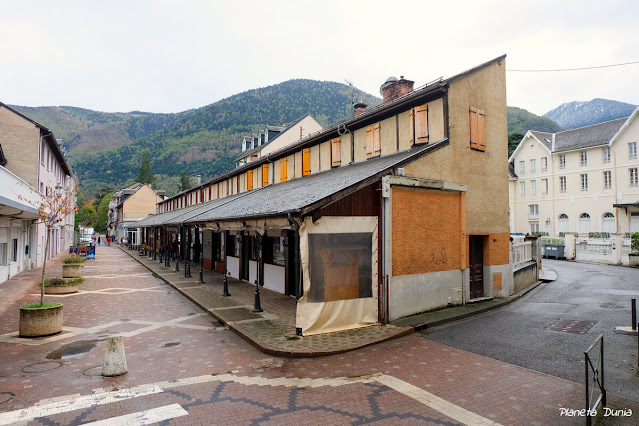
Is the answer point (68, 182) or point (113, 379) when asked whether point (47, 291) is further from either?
point (68, 182)

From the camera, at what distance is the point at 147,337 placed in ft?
29.8

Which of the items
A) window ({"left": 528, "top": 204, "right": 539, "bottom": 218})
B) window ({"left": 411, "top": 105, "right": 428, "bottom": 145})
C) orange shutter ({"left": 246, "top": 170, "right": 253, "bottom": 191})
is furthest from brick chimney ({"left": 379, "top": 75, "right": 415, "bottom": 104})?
window ({"left": 528, "top": 204, "right": 539, "bottom": 218})

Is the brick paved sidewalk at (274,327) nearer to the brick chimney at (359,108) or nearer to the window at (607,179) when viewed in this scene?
the brick chimney at (359,108)

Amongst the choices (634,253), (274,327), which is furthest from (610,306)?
(634,253)

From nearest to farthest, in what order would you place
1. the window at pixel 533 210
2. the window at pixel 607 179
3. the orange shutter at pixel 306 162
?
the orange shutter at pixel 306 162 → the window at pixel 607 179 → the window at pixel 533 210

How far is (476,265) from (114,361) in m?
11.5

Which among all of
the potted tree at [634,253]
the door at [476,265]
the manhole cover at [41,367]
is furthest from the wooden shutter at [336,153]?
the potted tree at [634,253]

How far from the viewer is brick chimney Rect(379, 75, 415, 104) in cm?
1593

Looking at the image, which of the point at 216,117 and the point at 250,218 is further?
the point at 216,117

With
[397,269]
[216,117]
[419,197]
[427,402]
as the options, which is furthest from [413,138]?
[216,117]

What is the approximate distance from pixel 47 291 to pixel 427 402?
1568cm

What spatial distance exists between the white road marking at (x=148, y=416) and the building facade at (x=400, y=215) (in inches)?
152

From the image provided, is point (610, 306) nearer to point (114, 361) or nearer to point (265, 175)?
point (114, 361)

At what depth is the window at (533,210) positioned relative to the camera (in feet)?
143
